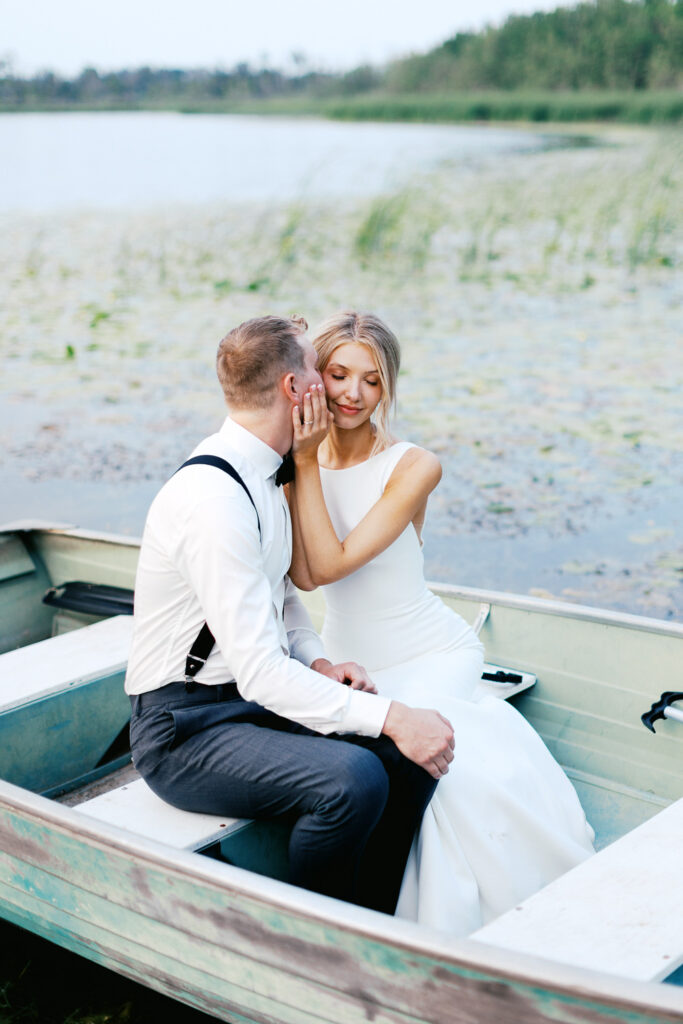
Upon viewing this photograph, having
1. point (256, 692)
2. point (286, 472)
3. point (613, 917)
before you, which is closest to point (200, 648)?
point (256, 692)

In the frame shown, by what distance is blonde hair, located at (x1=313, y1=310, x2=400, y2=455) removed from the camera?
2.49 meters

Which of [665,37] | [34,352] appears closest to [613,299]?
[34,352]

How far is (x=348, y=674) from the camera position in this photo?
2426mm

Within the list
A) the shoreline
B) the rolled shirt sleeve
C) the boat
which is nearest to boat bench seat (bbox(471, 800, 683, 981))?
the boat

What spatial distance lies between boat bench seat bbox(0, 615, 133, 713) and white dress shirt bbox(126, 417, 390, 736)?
859 millimetres

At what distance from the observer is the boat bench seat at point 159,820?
7.26ft

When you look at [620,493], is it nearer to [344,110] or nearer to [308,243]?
[308,243]

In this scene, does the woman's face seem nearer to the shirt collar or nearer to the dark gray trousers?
the shirt collar

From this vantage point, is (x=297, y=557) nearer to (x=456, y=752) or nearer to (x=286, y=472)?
(x=286, y=472)

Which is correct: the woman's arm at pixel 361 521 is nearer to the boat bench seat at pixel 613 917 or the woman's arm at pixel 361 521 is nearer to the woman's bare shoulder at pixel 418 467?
the woman's bare shoulder at pixel 418 467

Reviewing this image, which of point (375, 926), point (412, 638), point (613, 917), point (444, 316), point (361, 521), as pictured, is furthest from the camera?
point (444, 316)

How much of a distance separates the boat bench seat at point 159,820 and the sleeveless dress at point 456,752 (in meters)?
0.41

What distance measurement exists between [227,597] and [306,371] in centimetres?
52

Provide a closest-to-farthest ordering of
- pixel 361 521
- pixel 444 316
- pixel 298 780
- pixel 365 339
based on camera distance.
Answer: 1. pixel 298 780
2. pixel 365 339
3. pixel 361 521
4. pixel 444 316
